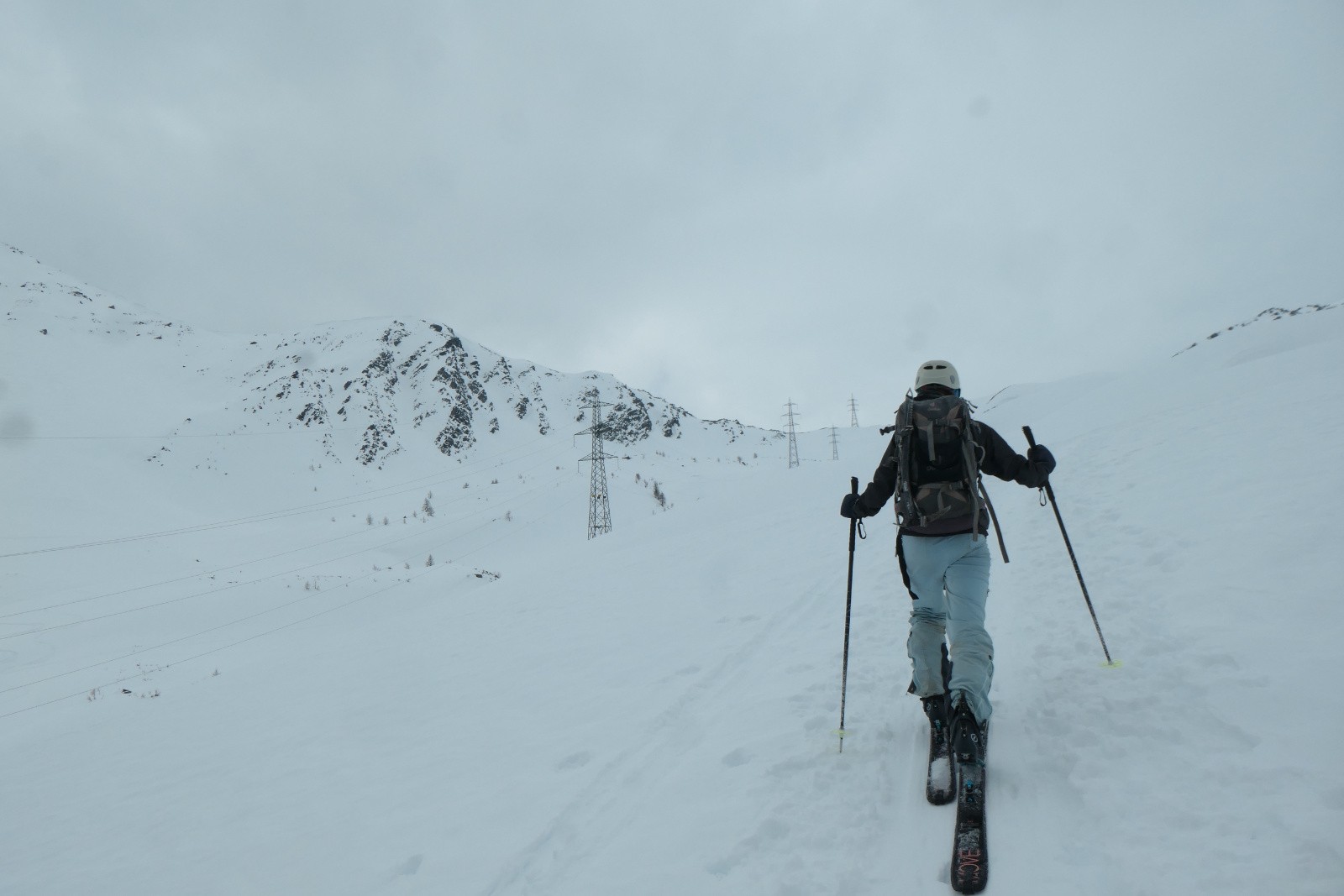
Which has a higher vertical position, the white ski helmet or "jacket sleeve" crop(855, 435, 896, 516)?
the white ski helmet

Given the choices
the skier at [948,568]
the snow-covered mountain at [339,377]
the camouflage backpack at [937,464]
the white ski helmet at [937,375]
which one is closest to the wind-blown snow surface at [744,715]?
the skier at [948,568]

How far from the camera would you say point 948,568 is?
4.32m

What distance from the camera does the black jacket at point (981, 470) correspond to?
14.1 feet

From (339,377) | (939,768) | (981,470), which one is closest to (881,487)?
(981,470)

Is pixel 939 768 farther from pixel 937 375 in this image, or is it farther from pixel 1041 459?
pixel 937 375

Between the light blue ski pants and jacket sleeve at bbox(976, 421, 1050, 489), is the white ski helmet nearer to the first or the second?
jacket sleeve at bbox(976, 421, 1050, 489)

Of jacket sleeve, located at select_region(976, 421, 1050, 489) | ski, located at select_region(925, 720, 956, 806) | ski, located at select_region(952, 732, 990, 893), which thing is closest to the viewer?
ski, located at select_region(952, 732, 990, 893)

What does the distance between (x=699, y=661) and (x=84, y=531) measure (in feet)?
108

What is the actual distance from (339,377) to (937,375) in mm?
68966

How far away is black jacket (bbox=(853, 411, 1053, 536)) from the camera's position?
4289 millimetres

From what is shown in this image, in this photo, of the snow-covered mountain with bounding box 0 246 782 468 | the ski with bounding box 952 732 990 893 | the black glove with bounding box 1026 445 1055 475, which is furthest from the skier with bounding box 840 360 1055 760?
the snow-covered mountain with bounding box 0 246 782 468

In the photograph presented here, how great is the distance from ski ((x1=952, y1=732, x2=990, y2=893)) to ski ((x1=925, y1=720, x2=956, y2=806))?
0.30ft

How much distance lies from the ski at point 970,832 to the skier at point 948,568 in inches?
11.1

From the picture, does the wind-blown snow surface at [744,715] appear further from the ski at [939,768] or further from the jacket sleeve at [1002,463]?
the jacket sleeve at [1002,463]
